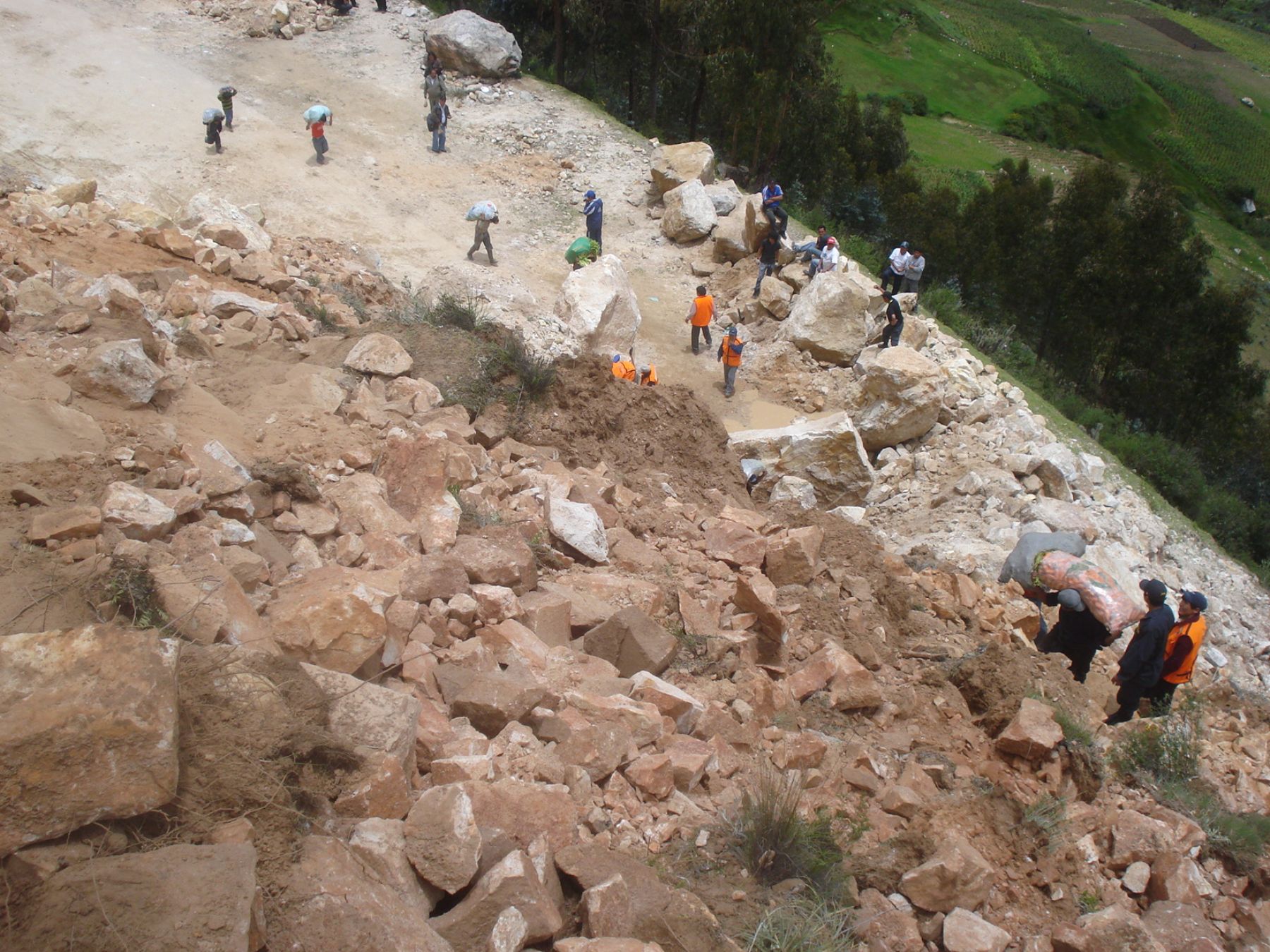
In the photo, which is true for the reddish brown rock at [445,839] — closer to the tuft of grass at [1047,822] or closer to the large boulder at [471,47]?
the tuft of grass at [1047,822]

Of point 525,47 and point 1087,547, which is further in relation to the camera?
point 525,47

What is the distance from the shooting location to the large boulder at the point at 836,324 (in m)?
12.4

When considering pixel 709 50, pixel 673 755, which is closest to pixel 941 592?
pixel 673 755

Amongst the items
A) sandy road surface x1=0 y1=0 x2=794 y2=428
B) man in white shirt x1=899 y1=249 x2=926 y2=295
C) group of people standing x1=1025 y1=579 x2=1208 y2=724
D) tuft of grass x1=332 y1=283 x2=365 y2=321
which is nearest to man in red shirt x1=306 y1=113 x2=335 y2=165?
sandy road surface x1=0 y1=0 x2=794 y2=428

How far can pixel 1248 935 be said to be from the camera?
4195 millimetres

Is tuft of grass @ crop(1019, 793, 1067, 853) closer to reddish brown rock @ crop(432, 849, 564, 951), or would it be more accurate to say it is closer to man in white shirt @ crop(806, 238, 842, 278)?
reddish brown rock @ crop(432, 849, 564, 951)

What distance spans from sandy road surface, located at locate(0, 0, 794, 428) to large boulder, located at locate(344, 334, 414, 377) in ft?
8.14

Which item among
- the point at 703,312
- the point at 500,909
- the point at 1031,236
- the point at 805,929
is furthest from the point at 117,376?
the point at 1031,236

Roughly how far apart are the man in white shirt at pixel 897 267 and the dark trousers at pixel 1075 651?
24.6ft

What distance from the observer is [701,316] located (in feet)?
40.3

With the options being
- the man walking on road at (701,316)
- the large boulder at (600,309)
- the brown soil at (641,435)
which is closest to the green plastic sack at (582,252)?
the large boulder at (600,309)

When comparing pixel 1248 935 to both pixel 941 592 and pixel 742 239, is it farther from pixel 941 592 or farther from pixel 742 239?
pixel 742 239

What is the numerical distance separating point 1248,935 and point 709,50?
1993 cm

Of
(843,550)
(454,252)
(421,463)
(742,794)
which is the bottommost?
(454,252)
